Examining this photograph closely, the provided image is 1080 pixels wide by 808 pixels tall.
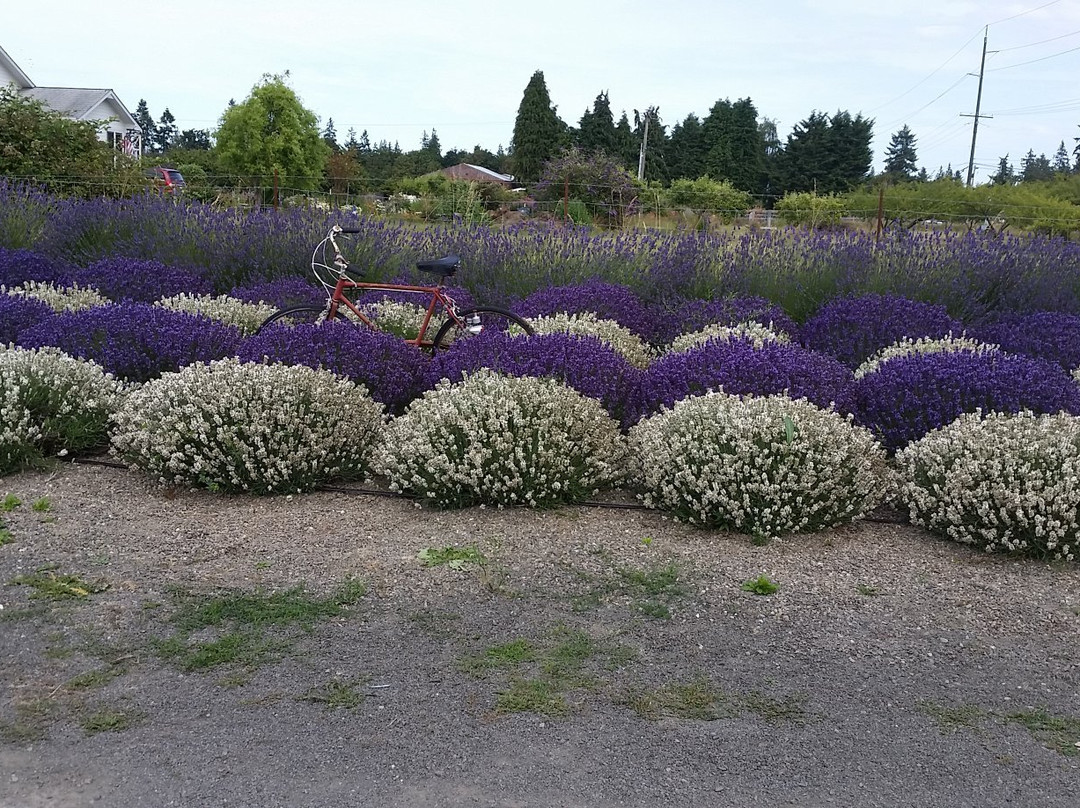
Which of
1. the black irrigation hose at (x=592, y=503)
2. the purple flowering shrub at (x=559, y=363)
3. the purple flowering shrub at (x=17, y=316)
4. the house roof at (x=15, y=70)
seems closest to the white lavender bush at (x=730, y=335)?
the purple flowering shrub at (x=559, y=363)

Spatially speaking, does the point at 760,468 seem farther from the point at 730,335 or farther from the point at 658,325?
the point at 658,325

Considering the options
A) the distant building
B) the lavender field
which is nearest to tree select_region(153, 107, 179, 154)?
the distant building

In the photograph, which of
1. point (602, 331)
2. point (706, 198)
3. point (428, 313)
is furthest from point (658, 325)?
point (706, 198)

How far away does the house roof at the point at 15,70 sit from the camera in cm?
4467

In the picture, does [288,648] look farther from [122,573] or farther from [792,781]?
[792,781]

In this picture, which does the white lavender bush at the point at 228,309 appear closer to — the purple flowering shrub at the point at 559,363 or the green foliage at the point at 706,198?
the purple flowering shrub at the point at 559,363

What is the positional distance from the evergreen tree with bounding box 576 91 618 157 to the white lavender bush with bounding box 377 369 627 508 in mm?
55735

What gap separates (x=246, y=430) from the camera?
4848 millimetres

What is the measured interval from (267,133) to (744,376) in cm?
4122

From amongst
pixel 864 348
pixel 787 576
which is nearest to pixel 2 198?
pixel 864 348

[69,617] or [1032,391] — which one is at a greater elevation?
[1032,391]

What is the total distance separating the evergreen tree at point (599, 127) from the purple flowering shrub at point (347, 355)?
54700mm

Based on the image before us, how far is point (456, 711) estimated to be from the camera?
2979 millimetres

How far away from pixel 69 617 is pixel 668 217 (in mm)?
18621
